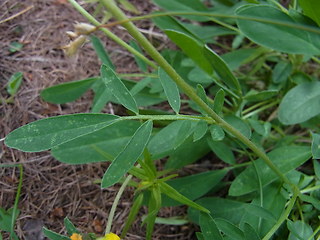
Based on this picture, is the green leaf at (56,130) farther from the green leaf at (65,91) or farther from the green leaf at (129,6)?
the green leaf at (129,6)

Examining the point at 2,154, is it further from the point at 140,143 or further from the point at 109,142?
the point at 140,143

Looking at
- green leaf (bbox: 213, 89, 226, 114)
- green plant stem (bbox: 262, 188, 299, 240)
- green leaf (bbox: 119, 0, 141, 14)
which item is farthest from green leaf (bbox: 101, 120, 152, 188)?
green leaf (bbox: 119, 0, 141, 14)

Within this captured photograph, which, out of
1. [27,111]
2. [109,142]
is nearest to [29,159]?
[27,111]

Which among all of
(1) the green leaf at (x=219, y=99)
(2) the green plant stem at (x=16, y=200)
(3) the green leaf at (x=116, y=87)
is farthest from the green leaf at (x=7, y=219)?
(1) the green leaf at (x=219, y=99)

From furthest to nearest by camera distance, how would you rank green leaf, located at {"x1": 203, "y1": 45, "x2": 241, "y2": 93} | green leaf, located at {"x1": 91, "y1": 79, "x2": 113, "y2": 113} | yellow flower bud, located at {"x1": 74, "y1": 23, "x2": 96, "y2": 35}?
green leaf, located at {"x1": 91, "y1": 79, "x2": 113, "y2": 113}, green leaf, located at {"x1": 203, "y1": 45, "x2": 241, "y2": 93}, yellow flower bud, located at {"x1": 74, "y1": 23, "x2": 96, "y2": 35}

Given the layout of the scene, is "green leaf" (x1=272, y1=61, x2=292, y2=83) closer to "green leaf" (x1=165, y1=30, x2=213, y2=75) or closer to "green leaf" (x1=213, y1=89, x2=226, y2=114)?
"green leaf" (x1=165, y1=30, x2=213, y2=75)
